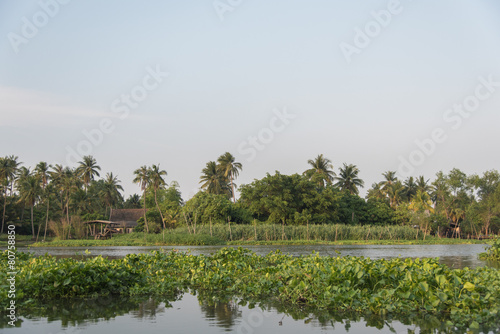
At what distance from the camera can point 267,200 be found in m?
46.8

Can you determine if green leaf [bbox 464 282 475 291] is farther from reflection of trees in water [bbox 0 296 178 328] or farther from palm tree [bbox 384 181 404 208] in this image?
palm tree [bbox 384 181 404 208]

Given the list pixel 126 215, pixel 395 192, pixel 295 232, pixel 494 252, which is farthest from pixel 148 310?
pixel 395 192

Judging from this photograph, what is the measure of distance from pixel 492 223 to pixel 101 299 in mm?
55143

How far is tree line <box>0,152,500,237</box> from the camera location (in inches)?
1876

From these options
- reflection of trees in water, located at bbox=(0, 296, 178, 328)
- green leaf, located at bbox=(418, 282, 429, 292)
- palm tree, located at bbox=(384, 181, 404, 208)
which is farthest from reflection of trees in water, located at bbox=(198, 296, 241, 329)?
palm tree, located at bbox=(384, 181, 404, 208)

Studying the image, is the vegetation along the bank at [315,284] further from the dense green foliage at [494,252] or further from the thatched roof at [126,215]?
the thatched roof at [126,215]

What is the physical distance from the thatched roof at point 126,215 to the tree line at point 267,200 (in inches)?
85.9

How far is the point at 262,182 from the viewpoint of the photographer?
49312mm

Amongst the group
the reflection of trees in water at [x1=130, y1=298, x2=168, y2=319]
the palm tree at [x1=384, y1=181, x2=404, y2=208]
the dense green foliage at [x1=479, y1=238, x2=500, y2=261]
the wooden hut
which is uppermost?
the palm tree at [x1=384, y1=181, x2=404, y2=208]

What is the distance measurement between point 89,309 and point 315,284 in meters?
3.81

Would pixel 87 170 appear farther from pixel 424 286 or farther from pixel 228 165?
pixel 424 286

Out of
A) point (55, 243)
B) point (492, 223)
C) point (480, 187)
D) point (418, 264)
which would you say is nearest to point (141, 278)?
point (418, 264)

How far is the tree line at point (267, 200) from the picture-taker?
156ft

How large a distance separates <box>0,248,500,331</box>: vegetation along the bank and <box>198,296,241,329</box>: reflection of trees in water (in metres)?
0.46
